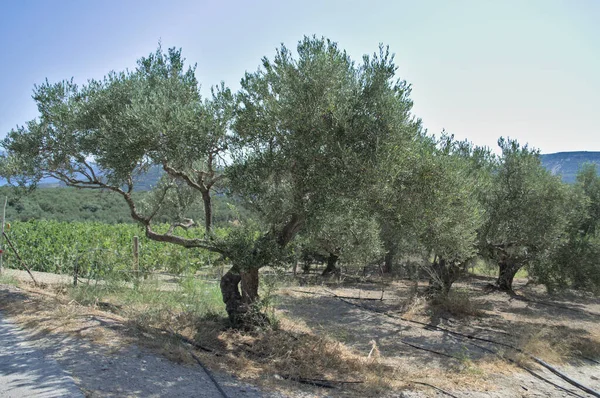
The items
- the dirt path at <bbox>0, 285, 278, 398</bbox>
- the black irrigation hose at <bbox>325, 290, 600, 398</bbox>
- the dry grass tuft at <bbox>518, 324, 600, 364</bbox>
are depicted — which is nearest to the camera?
the dirt path at <bbox>0, 285, 278, 398</bbox>

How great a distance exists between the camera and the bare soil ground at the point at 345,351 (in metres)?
6.15

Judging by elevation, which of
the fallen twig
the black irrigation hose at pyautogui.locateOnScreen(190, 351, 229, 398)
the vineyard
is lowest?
the fallen twig

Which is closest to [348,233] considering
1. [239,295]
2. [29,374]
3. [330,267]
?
[239,295]

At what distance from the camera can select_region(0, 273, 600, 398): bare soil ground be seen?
242 inches

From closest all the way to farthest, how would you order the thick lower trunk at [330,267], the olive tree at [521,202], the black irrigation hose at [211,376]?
the black irrigation hose at [211,376], the olive tree at [521,202], the thick lower trunk at [330,267]

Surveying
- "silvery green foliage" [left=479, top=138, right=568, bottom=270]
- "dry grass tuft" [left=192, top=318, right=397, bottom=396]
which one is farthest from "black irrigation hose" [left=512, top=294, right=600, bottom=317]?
"dry grass tuft" [left=192, top=318, right=397, bottom=396]

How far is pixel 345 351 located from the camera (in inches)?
362

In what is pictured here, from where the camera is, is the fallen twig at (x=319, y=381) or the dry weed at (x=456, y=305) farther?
the dry weed at (x=456, y=305)

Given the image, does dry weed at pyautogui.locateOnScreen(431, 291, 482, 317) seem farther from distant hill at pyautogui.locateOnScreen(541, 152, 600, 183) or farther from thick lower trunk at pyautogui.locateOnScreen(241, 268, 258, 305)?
distant hill at pyautogui.locateOnScreen(541, 152, 600, 183)

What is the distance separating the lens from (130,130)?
707cm

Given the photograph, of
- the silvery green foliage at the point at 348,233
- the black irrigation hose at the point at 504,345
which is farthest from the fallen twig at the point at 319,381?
the black irrigation hose at the point at 504,345

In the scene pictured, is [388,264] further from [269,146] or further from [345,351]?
[269,146]

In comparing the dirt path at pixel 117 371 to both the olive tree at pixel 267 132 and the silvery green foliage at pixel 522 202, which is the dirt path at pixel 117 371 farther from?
the silvery green foliage at pixel 522 202

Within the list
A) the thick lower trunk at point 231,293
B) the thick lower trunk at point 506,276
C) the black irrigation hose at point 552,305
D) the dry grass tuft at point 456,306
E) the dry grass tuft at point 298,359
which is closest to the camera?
the dry grass tuft at point 298,359
